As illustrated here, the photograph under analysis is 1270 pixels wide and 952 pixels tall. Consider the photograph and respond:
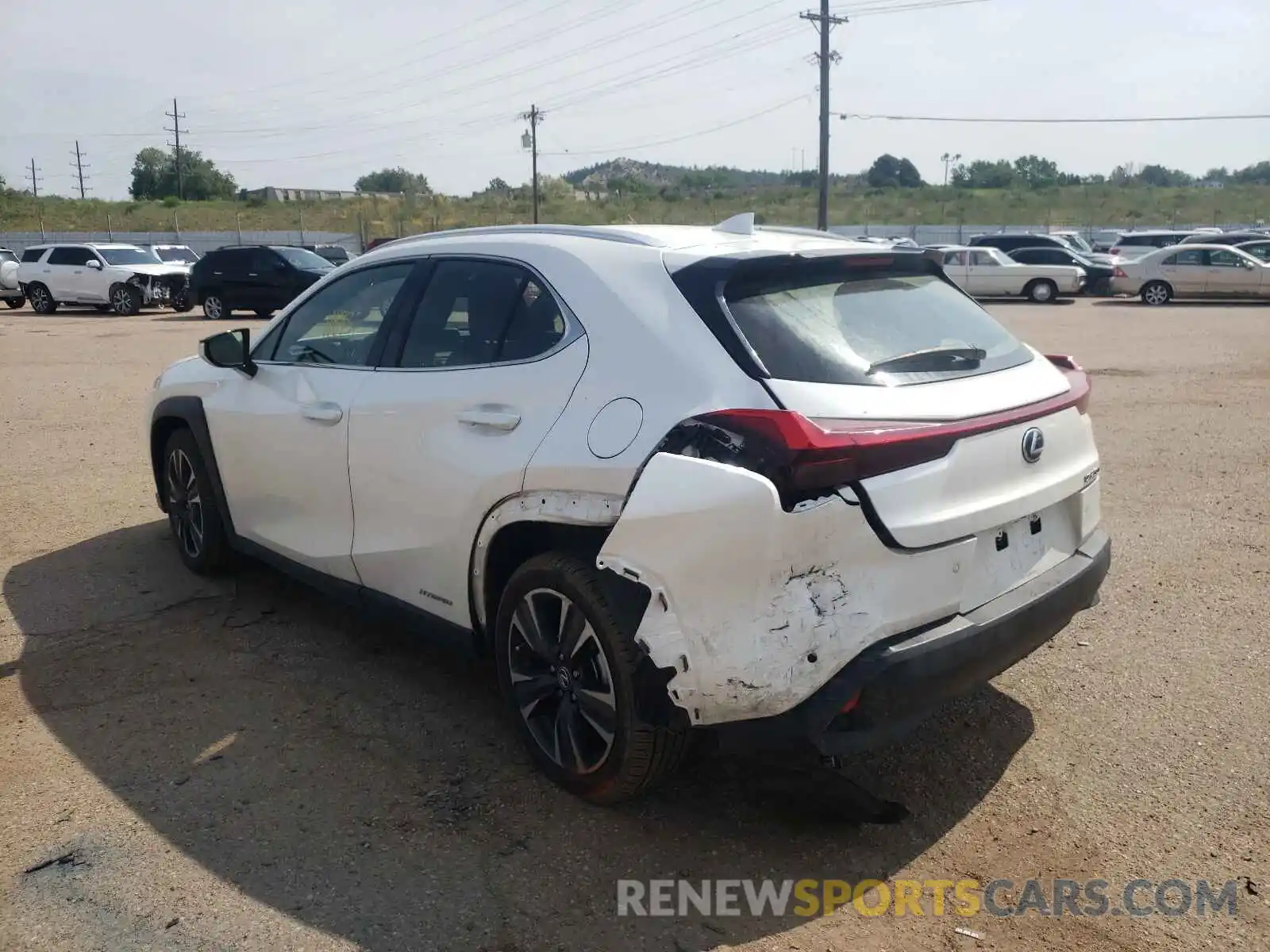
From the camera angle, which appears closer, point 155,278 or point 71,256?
point 155,278

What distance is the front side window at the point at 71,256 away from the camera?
26.4 metres

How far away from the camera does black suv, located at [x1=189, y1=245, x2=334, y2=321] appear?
2353 centimetres

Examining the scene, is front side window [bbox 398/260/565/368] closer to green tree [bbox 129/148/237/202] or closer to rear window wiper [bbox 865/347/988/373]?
rear window wiper [bbox 865/347/988/373]

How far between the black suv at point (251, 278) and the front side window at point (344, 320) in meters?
19.4

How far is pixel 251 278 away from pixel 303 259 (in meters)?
1.28

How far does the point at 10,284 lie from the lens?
28.5 m

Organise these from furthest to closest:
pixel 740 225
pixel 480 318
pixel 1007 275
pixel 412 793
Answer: pixel 1007 275 → pixel 740 225 → pixel 480 318 → pixel 412 793

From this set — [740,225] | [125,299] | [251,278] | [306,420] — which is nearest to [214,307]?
[251,278]

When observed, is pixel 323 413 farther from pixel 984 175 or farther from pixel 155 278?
pixel 984 175

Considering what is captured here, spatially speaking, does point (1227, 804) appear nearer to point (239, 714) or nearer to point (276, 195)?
point (239, 714)

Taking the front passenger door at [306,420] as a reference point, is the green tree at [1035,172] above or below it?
above

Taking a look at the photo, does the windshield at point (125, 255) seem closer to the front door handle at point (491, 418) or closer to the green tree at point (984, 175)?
the front door handle at point (491, 418)

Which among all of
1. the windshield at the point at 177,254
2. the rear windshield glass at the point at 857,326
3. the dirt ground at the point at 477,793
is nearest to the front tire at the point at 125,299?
the windshield at the point at 177,254

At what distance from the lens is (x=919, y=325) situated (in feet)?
11.5
